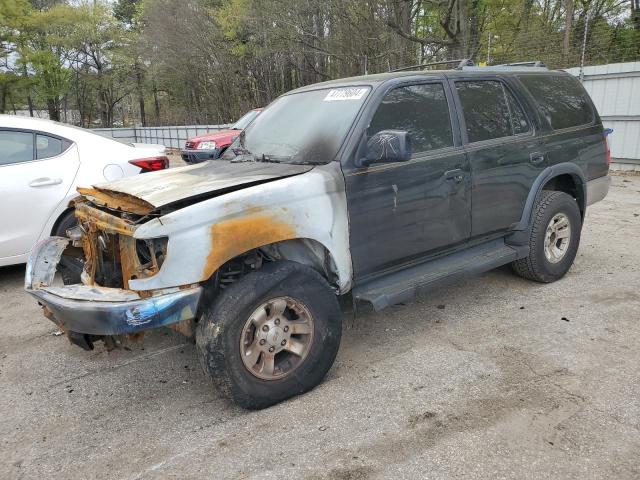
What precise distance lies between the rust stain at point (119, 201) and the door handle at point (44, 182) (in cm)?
190

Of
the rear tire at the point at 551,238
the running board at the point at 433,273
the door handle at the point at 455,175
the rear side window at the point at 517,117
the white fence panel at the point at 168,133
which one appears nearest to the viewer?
the running board at the point at 433,273

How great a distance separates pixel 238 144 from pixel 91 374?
2.05 metres

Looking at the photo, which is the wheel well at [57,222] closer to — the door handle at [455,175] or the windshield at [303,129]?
the windshield at [303,129]

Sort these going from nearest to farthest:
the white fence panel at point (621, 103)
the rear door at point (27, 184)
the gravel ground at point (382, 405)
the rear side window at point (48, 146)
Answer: the gravel ground at point (382, 405), the rear door at point (27, 184), the rear side window at point (48, 146), the white fence panel at point (621, 103)

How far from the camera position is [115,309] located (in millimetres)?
2625

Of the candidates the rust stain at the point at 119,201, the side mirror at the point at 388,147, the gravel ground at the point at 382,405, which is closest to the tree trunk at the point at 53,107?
the gravel ground at the point at 382,405

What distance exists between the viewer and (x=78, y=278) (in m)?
3.64

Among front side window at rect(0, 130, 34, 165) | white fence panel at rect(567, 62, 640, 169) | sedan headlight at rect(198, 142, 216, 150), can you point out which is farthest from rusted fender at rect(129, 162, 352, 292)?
white fence panel at rect(567, 62, 640, 169)

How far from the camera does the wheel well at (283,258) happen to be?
10.0ft

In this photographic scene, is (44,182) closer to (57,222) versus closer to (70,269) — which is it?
(57,222)

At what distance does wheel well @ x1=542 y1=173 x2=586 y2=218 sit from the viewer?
4832mm

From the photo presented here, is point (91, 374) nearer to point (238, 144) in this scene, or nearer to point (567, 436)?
point (238, 144)

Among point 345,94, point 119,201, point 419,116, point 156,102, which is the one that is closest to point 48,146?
point 119,201

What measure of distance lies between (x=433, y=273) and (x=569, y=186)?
6.91 ft
